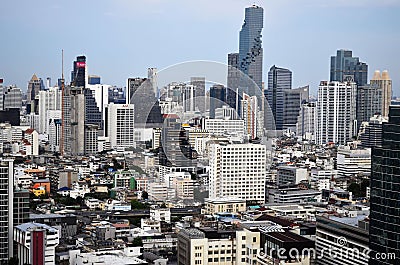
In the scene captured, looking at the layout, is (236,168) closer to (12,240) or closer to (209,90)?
(209,90)

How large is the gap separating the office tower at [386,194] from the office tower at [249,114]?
8534 millimetres

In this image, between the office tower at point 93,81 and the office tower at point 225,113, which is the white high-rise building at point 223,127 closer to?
the office tower at point 225,113

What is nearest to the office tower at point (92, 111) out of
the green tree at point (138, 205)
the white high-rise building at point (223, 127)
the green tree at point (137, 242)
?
the white high-rise building at point (223, 127)

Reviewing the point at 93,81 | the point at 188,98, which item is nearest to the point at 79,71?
the point at 93,81

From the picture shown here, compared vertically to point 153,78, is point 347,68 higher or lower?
higher

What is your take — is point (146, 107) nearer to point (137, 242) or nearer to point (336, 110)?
point (336, 110)

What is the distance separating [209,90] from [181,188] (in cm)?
290

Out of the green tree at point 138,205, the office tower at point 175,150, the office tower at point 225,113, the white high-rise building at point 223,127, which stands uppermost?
the office tower at point 225,113

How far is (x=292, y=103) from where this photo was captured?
24281 mm

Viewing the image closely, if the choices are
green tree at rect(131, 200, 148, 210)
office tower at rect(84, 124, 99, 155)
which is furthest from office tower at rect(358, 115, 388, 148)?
green tree at rect(131, 200, 148, 210)

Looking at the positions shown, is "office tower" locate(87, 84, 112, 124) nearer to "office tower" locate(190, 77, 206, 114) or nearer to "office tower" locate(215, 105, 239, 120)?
"office tower" locate(215, 105, 239, 120)

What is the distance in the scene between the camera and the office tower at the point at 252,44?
22875mm

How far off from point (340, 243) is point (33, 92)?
21.5 m

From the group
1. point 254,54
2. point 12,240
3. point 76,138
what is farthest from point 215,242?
point 254,54
